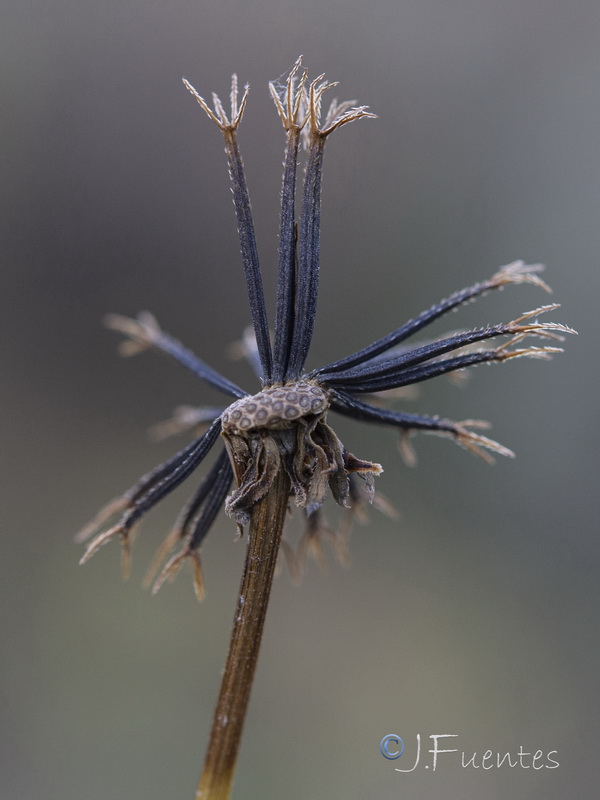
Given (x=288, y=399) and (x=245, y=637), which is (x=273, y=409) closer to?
(x=288, y=399)

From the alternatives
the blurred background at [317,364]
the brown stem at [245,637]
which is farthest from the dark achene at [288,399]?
the blurred background at [317,364]

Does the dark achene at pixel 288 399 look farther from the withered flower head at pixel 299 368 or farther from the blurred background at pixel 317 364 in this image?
the blurred background at pixel 317 364

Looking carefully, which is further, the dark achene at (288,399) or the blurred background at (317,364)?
the blurred background at (317,364)

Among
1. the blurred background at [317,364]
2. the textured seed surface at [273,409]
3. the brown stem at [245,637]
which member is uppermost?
the blurred background at [317,364]

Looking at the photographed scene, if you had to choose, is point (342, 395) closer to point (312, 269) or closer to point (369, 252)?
point (312, 269)

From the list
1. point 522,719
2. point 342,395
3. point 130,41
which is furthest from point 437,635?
point 130,41

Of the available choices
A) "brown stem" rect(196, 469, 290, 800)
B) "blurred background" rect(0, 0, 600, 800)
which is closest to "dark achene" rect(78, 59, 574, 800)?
"brown stem" rect(196, 469, 290, 800)
